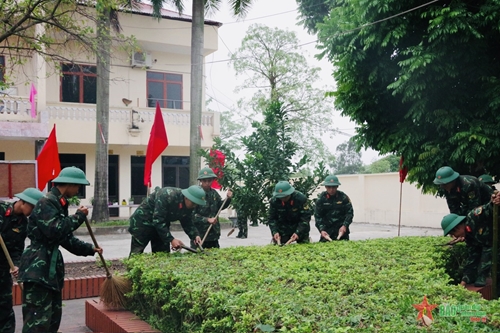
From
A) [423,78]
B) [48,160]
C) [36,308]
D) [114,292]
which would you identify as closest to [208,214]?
[114,292]

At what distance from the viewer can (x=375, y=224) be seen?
22.2 meters

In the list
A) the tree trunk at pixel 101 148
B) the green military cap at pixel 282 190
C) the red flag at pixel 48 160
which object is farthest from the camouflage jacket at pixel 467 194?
the tree trunk at pixel 101 148

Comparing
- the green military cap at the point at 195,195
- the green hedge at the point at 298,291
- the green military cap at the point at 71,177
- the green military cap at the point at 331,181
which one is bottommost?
the green hedge at the point at 298,291

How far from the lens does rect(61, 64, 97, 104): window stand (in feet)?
67.2

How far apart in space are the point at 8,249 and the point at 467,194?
5.34 metres

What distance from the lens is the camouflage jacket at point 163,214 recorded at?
585cm

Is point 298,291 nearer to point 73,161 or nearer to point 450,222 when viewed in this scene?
point 450,222

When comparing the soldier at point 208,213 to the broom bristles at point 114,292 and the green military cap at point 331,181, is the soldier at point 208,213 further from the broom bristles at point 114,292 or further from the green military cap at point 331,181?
the broom bristles at point 114,292

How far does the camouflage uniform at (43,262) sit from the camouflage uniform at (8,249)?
1.97 feet

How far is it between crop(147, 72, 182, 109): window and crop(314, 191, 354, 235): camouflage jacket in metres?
14.9

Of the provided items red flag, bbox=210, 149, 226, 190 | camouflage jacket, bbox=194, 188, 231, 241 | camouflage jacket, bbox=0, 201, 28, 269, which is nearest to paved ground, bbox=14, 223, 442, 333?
camouflage jacket, bbox=0, 201, 28, 269

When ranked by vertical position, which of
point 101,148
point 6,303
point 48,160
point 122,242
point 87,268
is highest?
point 101,148

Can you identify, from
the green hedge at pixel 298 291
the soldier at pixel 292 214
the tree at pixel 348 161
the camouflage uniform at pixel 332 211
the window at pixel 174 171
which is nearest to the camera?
the green hedge at pixel 298 291

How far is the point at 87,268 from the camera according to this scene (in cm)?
854
